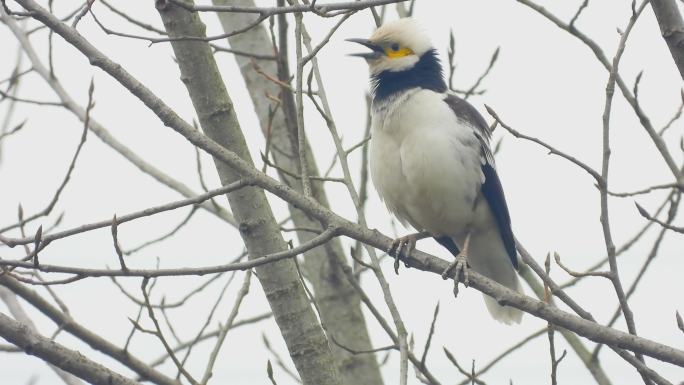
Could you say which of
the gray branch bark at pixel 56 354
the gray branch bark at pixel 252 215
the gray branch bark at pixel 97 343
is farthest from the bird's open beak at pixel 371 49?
the gray branch bark at pixel 56 354

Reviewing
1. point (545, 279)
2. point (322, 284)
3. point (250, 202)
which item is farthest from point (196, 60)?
point (322, 284)

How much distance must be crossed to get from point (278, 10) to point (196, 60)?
3.89 ft

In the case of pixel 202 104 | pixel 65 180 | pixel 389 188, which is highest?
pixel 389 188

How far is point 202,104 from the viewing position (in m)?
4.90

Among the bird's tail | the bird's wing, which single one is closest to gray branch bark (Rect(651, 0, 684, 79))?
the bird's wing

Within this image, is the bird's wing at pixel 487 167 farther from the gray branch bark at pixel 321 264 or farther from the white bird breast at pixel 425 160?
the gray branch bark at pixel 321 264

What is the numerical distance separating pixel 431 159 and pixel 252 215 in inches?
43.3

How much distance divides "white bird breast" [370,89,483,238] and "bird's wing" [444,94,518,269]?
0.07 metres

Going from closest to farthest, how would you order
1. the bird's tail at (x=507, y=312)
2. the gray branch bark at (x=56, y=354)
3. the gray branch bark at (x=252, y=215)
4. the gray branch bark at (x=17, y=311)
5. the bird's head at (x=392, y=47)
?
1. the gray branch bark at (x=56, y=354)
2. the gray branch bark at (x=252, y=215)
3. the gray branch bark at (x=17, y=311)
4. the bird's head at (x=392, y=47)
5. the bird's tail at (x=507, y=312)

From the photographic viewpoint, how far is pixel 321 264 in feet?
23.0

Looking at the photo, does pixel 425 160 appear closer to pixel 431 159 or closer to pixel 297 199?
pixel 431 159

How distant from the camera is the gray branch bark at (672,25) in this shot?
3.59m

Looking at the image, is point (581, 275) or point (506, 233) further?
point (506, 233)

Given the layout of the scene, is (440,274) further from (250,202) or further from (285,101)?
(285,101)
